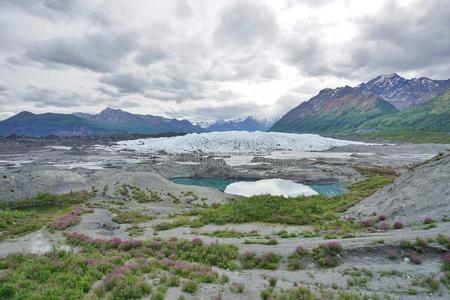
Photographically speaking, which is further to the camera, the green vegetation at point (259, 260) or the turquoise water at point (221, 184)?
the turquoise water at point (221, 184)

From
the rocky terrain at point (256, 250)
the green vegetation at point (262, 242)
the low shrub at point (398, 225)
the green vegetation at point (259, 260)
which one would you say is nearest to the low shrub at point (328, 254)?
the rocky terrain at point (256, 250)

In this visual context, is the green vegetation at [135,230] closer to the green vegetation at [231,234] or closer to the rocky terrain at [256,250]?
the rocky terrain at [256,250]

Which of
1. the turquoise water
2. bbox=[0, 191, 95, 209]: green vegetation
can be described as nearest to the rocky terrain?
bbox=[0, 191, 95, 209]: green vegetation

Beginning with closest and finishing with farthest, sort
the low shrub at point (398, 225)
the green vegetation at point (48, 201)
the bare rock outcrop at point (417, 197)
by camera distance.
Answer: the low shrub at point (398, 225), the bare rock outcrop at point (417, 197), the green vegetation at point (48, 201)

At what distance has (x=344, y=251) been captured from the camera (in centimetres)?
1945

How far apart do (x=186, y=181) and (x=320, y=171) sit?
44.3 meters

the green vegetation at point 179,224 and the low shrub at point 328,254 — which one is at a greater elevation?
the low shrub at point 328,254

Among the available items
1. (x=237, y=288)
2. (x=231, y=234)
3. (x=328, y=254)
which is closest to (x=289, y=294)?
(x=237, y=288)

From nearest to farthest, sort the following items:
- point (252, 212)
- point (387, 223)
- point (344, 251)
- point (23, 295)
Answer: point (23, 295) → point (344, 251) → point (387, 223) → point (252, 212)

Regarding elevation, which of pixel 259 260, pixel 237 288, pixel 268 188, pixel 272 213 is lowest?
pixel 268 188

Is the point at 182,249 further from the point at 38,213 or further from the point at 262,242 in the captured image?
the point at 38,213

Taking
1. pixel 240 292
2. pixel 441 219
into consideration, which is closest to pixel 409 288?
pixel 240 292

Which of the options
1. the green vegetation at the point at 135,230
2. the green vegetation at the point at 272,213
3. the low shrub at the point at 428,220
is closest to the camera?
the low shrub at the point at 428,220

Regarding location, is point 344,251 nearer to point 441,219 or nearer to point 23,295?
point 441,219
